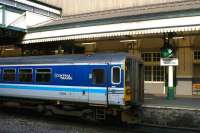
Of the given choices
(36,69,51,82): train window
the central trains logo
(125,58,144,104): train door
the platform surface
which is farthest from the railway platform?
(36,69,51,82): train window

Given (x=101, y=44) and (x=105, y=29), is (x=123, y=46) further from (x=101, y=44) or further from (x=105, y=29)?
(x=105, y=29)

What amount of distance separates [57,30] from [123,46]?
6441 mm

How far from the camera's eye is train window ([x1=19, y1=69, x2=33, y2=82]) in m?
18.4

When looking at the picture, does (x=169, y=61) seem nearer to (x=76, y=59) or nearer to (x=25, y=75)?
(x=76, y=59)

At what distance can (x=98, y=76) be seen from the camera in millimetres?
16062

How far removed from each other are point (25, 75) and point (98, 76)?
4315mm

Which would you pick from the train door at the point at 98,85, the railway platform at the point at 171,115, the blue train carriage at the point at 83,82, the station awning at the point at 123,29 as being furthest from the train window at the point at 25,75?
the station awning at the point at 123,29

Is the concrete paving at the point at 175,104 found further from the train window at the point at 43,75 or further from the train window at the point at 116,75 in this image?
the train window at the point at 43,75

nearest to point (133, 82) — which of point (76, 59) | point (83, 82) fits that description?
point (83, 82)

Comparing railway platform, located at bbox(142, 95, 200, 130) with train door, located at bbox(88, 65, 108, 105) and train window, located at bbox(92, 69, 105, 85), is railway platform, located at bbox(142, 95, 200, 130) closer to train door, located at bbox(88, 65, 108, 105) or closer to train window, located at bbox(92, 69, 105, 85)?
train door, located at bbox(88, 65, 108, 105)

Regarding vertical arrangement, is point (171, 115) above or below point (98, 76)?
below

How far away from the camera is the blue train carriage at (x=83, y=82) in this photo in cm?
1555

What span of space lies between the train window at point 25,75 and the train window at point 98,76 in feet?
12.0

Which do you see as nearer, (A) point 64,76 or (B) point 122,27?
(A) point 64,76
